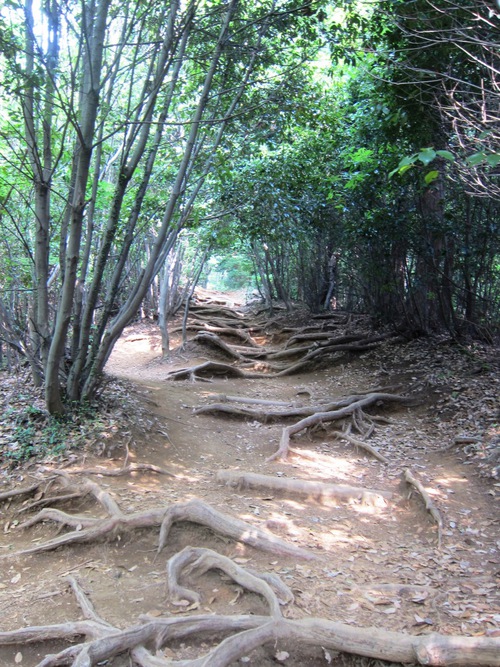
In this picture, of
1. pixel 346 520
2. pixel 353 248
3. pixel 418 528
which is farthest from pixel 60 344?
pixel 353 248

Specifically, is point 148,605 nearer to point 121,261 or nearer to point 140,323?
point 121,261

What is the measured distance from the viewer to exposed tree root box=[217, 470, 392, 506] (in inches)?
229

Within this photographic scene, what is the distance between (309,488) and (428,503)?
4.30 ft

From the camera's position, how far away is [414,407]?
9.56 m

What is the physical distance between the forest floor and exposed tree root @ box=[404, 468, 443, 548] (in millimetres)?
31

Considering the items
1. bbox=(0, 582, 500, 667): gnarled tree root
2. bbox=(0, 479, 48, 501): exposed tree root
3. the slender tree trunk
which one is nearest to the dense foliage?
the slender tree trunk

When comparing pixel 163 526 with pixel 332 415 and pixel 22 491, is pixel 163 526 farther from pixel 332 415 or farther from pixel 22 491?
pixel 332 415

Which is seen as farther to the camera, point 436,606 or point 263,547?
point 263,547

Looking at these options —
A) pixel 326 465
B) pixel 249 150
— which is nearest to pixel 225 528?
pixel 326 465

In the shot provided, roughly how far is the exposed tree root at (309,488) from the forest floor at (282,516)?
0.02 m

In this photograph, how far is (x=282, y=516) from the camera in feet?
17.4

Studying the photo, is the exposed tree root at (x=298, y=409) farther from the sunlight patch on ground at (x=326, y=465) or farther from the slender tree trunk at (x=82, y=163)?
the slender tree trunk at (x=82, y=163)

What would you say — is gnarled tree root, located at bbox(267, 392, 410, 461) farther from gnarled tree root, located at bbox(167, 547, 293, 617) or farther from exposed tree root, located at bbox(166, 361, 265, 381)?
exposed tree root, located at bbox(166, 361, 265, 381)

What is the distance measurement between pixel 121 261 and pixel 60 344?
1.43m
